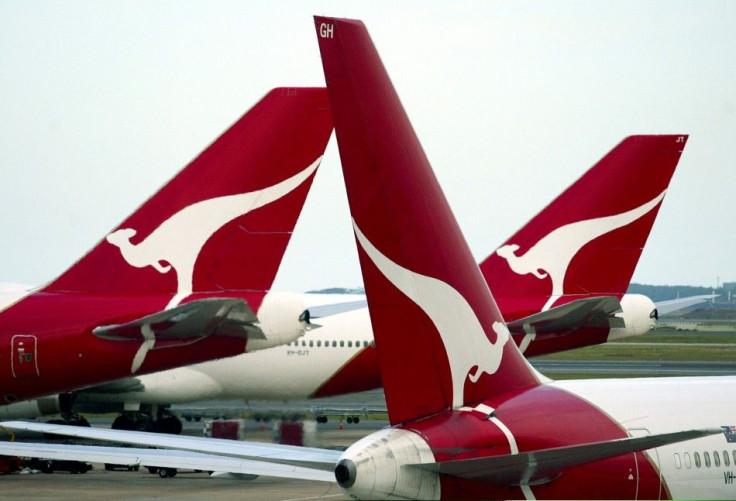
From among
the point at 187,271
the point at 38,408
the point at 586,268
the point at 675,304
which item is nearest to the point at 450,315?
the point at 187,271

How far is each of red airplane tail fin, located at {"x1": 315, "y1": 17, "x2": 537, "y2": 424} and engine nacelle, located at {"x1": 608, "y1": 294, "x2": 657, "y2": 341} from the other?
Result: 19408 mm

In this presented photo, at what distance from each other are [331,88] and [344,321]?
2466 centimetres

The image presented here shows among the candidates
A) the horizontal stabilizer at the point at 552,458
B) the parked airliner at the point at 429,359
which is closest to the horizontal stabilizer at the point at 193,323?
the parked airliner at the point at 429,359

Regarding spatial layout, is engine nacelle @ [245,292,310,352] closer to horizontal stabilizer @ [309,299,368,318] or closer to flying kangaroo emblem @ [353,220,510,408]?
flying kangaroo emblem @ [353,220,510,408]

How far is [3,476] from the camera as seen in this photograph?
27812 mm

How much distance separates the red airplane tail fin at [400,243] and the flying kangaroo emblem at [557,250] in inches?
705

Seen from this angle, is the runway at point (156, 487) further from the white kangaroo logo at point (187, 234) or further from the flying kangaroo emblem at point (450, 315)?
the flying kangaroo emblem at point (450, 315)

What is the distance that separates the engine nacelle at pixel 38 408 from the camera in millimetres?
33188

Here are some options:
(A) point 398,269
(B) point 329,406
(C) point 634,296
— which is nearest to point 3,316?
(A) point 398,269

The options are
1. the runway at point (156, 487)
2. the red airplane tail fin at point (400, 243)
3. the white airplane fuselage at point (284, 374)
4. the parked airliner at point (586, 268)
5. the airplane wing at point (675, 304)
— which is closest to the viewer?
the red airplane tail fin at point (400, 243)

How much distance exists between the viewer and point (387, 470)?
35.2ft

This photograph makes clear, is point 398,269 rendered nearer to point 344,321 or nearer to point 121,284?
point 121,284

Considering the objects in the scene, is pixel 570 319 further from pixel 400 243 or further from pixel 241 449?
pixel 400 243

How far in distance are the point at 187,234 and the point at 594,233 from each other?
10972 millimetres
